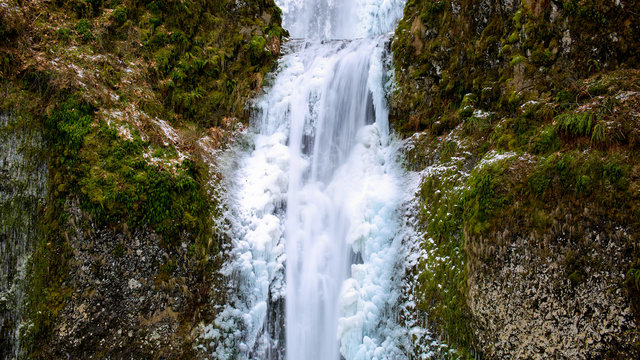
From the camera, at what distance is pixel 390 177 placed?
699 centimetres

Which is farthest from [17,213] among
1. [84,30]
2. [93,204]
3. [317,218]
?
[317,218]

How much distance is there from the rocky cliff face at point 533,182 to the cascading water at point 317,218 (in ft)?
2.73

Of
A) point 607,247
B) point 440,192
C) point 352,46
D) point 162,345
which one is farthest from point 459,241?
point 352,46

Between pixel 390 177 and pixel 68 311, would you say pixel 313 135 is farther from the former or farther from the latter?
pixel 68 311

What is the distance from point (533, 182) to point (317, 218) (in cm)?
374

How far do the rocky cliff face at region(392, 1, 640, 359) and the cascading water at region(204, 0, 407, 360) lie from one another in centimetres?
83

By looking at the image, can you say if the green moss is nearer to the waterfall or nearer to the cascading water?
the waterfall

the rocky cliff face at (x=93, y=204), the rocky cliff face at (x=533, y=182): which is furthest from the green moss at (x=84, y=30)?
the rocky cliff face at (x=533, y=182)

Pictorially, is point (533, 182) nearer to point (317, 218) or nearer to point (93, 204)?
point (317, 218)

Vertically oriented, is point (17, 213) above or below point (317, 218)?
below

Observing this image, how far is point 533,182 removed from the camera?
4609mm

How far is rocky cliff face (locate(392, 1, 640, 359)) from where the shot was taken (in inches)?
153

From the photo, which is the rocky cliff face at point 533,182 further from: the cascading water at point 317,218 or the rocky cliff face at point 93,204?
the rocky cliff face at point 93,204

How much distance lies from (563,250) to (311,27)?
15.5 meters
